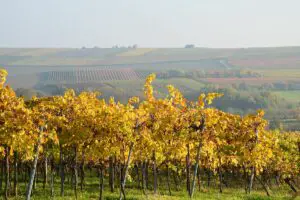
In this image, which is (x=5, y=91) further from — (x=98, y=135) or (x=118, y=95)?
(x=118, y=95)

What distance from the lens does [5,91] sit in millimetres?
26578

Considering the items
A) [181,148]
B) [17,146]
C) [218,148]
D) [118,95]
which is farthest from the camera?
[118,95]

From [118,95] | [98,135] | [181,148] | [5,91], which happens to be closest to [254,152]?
[181,148]

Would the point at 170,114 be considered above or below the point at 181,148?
above

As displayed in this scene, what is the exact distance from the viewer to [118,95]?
621 ft

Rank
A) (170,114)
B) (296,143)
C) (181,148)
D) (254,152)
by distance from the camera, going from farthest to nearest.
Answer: (296,143)
(254,152)
(181,148)
(170,114)

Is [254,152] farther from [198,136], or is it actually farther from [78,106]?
[78,106]

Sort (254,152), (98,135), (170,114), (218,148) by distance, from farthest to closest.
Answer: (218,148)
(254,152)
(170,114)
(98,135)

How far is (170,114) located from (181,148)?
4.48m

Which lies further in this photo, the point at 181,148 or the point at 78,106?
the point at 181,148

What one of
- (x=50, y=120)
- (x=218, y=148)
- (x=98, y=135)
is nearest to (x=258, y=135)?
(x=218, y=148)

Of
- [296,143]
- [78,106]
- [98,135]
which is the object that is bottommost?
[296,143]

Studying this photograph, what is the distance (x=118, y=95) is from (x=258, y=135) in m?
151

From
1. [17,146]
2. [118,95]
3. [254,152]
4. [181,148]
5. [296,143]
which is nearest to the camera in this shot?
[17,146]
